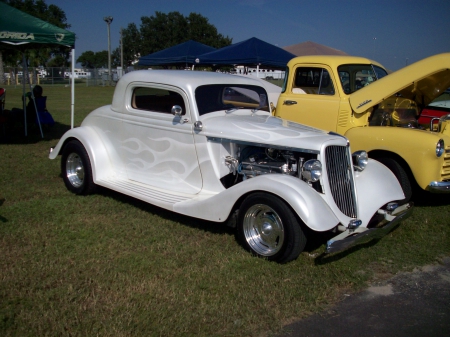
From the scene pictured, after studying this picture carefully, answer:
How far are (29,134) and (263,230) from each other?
902 centimetres

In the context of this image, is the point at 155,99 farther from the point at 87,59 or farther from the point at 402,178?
the point at 87,59

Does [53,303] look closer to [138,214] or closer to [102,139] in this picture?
[138,214]

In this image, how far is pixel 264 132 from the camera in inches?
178

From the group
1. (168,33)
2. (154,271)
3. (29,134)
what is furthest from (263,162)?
(168,33)

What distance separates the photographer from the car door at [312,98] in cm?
691

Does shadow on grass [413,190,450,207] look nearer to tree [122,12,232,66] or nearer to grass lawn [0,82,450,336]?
grass lawn [0,82,450,336]

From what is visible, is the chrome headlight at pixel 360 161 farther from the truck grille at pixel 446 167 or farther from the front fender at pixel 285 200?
the truck grille at pixel 446 167

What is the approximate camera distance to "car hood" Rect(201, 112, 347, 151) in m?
4.29

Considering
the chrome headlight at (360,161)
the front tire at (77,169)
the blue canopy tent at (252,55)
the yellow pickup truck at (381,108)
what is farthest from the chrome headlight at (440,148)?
the blue canopy tent at (252,55)

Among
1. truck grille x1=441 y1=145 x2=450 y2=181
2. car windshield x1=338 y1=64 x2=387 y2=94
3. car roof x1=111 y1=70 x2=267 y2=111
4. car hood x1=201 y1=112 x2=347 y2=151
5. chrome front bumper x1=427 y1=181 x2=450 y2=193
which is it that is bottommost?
chrome front bumper x1=427 y1=181 x2=450 y2=193

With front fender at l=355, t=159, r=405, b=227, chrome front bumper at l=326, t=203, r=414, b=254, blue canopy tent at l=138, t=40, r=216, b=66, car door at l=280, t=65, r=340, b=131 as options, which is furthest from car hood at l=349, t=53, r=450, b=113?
blue canopy tent at l=138, t=40, r=216, b=66

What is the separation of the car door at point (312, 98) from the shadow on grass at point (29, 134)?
20.9 feet

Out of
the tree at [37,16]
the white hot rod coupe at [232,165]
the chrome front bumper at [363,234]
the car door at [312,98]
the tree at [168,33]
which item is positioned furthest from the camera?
the tree at [168,33]

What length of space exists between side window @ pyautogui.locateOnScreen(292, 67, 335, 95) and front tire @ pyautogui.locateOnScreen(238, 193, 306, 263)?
356cm
